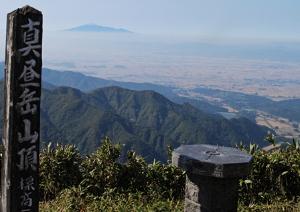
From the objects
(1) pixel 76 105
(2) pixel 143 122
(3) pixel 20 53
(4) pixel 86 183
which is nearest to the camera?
(3) pixel 20 53

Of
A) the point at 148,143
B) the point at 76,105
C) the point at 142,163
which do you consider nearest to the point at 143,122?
the point at 76,105

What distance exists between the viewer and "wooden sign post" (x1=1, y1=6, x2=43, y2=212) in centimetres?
486

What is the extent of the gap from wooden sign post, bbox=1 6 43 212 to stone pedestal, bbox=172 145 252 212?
9.78 feet

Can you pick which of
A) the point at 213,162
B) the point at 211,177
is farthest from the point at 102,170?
the point at 213,162

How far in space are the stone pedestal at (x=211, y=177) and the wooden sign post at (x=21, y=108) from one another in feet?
9.78

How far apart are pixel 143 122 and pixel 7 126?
16589 centimetres

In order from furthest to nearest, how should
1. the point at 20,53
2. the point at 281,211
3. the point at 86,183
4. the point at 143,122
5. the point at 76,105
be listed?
the point at 143,122
the point at 76,105
the point at 86,183
the point at 281,211
the point at 20,53

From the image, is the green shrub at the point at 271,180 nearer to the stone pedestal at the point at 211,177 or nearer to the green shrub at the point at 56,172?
the stone pedestal at the point at 211,177

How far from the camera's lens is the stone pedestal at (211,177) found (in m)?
7.29

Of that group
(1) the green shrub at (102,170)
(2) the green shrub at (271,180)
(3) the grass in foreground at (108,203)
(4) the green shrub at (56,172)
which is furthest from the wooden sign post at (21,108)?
(2) the green shrub at (271,180)

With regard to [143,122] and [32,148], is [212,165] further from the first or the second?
[143,122]

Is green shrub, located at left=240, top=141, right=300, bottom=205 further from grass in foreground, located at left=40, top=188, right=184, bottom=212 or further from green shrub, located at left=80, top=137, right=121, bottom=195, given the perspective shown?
green shrub, located at left=80, top=137, right=121, bottom=195

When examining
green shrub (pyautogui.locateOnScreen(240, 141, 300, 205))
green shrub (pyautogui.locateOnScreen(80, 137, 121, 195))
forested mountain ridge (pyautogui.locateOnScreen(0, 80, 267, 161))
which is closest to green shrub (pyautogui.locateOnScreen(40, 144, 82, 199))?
green shrub (pyautogui.locateOnScreen(80, 137, 121, 195))

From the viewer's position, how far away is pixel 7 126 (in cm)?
496
